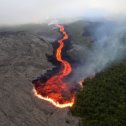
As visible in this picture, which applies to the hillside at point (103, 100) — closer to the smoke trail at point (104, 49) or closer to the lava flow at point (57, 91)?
the lava flow at point (57, 91)

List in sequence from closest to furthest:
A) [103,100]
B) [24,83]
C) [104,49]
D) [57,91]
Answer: [103,100]
[57,91]
[24,83]
[104,49]

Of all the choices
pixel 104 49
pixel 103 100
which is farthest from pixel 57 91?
pixel 104 49

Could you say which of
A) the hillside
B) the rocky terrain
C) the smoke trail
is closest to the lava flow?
the rocky terrain

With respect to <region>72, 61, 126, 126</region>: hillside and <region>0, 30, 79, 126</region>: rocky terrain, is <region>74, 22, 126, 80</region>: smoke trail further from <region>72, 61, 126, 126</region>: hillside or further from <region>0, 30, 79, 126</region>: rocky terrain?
<region>0, 30, 79, 126</region>: rocky terrain

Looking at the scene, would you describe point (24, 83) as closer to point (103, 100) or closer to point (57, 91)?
point (57, 91)

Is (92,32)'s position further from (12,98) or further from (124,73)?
(12,98)

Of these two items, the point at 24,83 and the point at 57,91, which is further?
the point at 24,83
